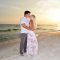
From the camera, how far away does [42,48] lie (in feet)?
9.45

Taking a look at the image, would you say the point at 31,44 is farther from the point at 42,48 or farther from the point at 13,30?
the point at 13,30

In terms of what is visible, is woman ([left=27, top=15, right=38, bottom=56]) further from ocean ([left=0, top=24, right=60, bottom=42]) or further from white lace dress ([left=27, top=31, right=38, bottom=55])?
ocean ([left=0, top=24, right=60, bottom=42])

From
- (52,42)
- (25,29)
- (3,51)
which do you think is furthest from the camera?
(52,42)

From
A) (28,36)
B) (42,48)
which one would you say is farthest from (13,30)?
(42,48)

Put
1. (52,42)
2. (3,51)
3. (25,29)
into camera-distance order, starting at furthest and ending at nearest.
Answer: (52,42)
(3,51)
(25,29)

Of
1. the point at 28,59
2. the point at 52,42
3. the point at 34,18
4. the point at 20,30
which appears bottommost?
the point at 28,59

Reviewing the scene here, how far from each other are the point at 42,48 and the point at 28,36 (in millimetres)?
338

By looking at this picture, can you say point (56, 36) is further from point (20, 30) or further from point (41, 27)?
point (20, 30)

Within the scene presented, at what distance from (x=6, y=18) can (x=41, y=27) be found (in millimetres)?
541

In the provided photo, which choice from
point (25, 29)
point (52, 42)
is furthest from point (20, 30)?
point (52, 42)

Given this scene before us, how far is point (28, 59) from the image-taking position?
2.66 meters

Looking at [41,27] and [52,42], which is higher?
[41,27]

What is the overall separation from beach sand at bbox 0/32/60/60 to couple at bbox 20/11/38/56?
0.08m

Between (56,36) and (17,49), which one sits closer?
(17,49)
